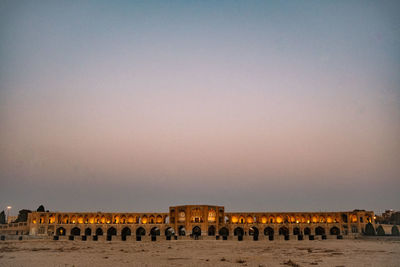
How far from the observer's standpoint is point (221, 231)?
83.9 m

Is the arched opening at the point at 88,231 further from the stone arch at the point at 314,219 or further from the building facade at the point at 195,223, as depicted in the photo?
the stone arch at the point at 314,219

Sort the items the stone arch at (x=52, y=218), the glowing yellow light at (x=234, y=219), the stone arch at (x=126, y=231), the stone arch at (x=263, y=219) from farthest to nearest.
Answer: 1. the glowing yellow light at (x=234, y=219)
2. the stone arch at (x=263, y=219)
3. the stone arch at (x=126, y=231)
4. the stone arch at (x=52, y=218)

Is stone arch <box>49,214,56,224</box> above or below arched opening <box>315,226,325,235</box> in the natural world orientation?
above

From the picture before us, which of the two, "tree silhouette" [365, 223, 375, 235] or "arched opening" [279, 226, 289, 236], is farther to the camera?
"arched opening" [279, 226, 289, 236]

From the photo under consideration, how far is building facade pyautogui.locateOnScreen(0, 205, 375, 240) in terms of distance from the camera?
81.6 m

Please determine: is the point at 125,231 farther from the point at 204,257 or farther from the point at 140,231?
the point at 204,257

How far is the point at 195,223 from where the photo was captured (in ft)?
264

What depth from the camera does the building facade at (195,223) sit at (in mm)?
81562

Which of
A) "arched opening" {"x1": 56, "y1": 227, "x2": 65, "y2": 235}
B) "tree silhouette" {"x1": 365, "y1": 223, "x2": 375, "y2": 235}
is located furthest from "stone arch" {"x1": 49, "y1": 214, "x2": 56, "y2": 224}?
"tree silhouette" {"x1": 365, "y1": 223, "x2": 375, "y2": 235}

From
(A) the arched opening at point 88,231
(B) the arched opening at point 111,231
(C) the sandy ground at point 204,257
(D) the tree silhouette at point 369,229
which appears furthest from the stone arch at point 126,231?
(C) the sandy ground at point 204,257

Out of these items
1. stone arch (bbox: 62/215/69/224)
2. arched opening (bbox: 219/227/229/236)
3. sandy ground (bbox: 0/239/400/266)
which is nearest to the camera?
sandy ground (bbox: 0/239/400/266)

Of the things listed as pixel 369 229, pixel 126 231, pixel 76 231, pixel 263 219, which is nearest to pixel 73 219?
pixel 76 231

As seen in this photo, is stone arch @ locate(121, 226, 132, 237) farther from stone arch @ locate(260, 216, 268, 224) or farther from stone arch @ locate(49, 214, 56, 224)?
stone arch @ locate(260, 216, 268, 224)

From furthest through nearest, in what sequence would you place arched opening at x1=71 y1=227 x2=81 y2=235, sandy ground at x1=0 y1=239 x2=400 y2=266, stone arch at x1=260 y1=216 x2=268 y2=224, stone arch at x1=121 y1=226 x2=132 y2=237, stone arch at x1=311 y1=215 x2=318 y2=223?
stone arch at x1=311 y1=215 x2=318 y2=223
stone arch at x1=260 y1=216 x2=268 y2=224
stone arch at x1=121 y1=226 x2=132 y2=237
arched opening at x1=71 y1=227 x2=81 y2=235
sandy ground at x1=0 y1=239 x2=400 y2=266
